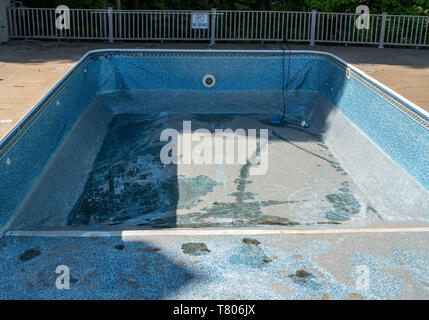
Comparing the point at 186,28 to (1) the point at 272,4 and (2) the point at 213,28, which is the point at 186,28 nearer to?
(2) the point at 213,28

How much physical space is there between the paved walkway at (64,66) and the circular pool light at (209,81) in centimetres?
258

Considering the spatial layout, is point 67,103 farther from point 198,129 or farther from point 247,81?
point 247,81

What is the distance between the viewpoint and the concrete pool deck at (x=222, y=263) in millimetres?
3947

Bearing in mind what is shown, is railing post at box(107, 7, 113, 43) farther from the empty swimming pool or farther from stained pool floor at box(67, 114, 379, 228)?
stained pool floor at box(67, 114, 379, 228)

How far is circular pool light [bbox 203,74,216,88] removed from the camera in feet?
38.5

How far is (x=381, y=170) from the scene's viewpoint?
745 centimetres

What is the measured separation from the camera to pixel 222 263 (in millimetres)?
4355

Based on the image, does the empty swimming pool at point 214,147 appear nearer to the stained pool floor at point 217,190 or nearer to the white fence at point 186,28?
the stained pool floor at point 217,190

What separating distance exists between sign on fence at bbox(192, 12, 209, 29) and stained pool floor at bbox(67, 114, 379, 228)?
621 cm

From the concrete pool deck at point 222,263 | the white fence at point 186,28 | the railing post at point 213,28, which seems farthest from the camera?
the railing post at point 213,28

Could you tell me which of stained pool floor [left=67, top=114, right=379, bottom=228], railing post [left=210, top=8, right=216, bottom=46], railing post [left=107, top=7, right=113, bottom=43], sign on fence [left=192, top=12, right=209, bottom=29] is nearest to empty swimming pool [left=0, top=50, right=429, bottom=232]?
stained pool floor [left=67, top=114, right=379, bottom=228]

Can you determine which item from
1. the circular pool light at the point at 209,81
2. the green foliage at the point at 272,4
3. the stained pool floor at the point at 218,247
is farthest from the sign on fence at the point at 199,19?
the stained pool floor at the point at 218,247

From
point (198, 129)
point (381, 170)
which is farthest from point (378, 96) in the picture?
point (198, 129)

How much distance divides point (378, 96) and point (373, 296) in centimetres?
522
